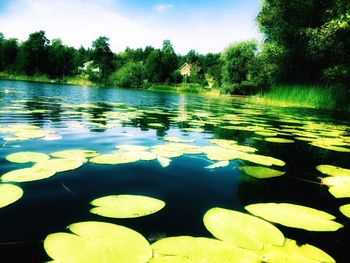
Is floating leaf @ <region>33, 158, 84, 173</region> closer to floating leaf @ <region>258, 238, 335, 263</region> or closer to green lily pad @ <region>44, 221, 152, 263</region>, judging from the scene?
green lily pad @ <region>44, 221, 152, 263</region>

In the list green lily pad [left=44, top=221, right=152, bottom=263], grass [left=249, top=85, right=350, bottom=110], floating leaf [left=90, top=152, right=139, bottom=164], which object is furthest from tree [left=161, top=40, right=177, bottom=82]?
green lily pad [left=44, top=221, right=152, bottom=263]

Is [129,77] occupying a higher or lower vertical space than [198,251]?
higher

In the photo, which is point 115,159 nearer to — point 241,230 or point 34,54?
point 241,230

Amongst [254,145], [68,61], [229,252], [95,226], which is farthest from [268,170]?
[68,61]

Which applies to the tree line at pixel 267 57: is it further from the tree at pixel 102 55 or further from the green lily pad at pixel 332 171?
the green lily pad at pixel 332 171

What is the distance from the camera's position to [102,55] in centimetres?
5834

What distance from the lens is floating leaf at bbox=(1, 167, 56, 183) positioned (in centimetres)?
145

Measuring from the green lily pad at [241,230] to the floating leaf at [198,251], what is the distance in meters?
0.05

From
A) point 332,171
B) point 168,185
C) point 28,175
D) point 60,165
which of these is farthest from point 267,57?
point 28,175

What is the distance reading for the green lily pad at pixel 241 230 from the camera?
93cm

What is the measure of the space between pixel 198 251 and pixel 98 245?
0.33 metres

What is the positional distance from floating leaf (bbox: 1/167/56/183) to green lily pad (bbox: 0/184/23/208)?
4.5 inches

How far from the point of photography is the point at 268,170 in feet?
6.49

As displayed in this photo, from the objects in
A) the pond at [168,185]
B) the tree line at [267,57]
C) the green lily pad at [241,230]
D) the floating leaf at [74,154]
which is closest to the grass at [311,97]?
the tree line at [267,57]
